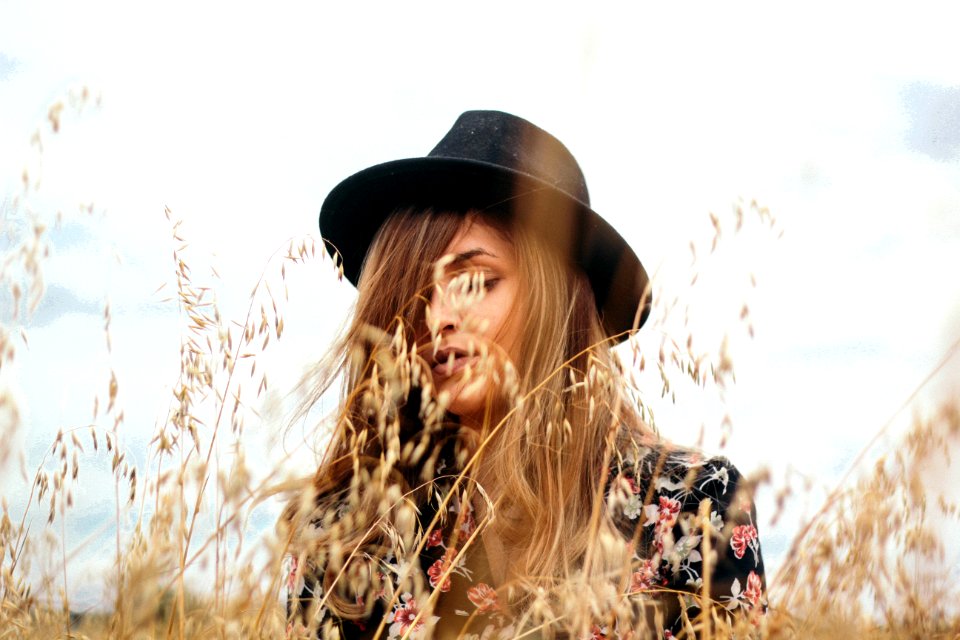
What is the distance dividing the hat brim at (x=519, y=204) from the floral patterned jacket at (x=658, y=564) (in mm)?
419

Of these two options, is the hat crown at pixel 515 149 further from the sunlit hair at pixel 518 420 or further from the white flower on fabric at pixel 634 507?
the white flower on fabric at pixel 634 507

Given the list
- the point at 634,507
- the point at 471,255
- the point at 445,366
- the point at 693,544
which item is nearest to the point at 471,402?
the point at 445,366

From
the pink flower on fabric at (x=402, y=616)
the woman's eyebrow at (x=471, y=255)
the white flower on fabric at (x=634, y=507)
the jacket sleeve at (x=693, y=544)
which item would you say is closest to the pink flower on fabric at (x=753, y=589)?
the jacket sleeve at (x=693, y=544)

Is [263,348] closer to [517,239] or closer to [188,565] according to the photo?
[188,565]

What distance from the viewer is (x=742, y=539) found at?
192 cm

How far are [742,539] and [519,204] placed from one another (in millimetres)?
966

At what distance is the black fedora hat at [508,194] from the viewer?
2281mm

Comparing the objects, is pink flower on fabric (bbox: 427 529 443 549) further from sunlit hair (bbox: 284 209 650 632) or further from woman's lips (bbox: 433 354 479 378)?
woman's lips (bbox: 433 354 479 378)

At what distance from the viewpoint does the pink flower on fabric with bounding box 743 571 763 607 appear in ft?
6.15

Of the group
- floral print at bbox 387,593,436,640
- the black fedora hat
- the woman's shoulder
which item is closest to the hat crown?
the black fedora hat

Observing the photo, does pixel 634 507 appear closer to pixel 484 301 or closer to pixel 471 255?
pixel 484 301

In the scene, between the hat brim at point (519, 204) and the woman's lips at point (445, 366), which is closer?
the woman's lips at point (445, 366)

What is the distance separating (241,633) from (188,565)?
0.13 meters

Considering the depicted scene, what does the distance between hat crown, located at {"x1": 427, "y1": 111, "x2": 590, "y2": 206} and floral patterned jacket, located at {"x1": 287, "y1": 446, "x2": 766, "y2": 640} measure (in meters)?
0.77
